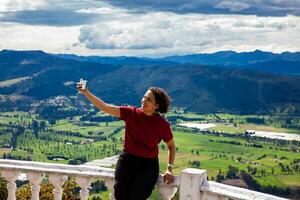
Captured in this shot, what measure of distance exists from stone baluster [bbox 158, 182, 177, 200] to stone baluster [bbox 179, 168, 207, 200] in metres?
0.33

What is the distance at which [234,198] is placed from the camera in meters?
6.53

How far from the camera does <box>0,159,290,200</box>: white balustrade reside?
663cm

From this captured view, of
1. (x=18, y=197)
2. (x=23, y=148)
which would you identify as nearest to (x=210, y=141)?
(x=23, y=148)

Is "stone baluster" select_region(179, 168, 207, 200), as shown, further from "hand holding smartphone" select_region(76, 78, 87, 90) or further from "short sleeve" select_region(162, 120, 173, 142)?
"hand holding smartphone" select_region(76, 78, 87, 90)

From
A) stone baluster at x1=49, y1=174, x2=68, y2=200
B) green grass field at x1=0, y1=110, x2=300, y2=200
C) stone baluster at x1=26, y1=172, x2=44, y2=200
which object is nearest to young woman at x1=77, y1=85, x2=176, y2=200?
stone baluster at x1=49, y1=174, x2=68, y2=200

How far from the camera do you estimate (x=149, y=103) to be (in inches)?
285

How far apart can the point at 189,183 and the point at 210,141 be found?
588 feet

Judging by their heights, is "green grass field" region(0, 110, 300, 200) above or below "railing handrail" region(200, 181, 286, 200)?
below

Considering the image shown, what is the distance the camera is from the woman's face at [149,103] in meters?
7.23

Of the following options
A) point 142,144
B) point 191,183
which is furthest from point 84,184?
point 191,183

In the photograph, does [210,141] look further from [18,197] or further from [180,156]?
[18,197]

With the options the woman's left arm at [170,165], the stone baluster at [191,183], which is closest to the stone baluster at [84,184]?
the woman's left arm at [170,165]

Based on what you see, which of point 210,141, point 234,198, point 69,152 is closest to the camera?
point 234,198

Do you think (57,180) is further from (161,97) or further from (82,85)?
(161,97)
